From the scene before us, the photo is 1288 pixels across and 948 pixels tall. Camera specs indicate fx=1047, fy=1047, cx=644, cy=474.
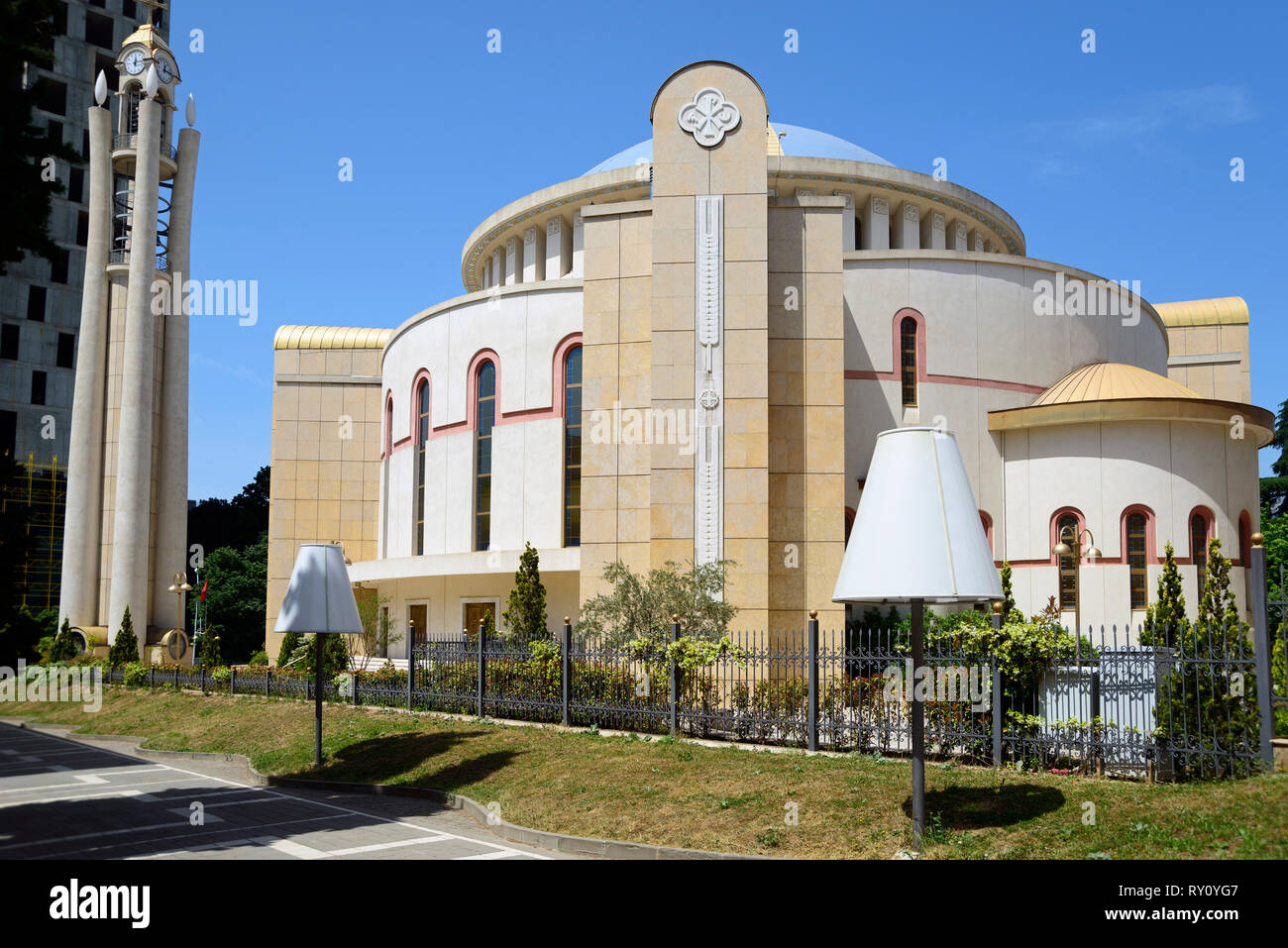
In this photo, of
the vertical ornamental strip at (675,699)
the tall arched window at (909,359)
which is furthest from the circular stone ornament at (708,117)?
the vertical ornamental strip at (675,699)

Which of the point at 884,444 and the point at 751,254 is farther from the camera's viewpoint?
the point at 751,254

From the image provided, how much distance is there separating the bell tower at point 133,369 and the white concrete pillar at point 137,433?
0.14 feet

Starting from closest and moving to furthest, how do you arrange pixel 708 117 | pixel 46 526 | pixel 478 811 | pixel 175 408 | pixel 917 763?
pixel 917 763, pixel 478 811, pixel 708 117, pixel 175 408, pixel 46 526

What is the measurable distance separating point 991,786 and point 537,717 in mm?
9781

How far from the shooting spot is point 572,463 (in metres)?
30.8

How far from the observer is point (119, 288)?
1807 inches

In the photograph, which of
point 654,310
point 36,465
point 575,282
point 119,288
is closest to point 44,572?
point 36,465

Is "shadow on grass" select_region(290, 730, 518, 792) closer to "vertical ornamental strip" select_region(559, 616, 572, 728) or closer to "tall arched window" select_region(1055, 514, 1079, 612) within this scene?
"vertical ornamental strip" select_region(559, 616, 572, 728)

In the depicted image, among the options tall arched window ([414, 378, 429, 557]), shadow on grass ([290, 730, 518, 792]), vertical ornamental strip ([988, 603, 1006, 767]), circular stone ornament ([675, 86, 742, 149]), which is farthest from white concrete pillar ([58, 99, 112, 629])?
vertical ornamental strip ([988, 603, 1006, 767])

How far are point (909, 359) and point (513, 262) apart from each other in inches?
607

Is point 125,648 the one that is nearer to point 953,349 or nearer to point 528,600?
point 528,600

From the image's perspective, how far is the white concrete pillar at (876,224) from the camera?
Result: 33000mm

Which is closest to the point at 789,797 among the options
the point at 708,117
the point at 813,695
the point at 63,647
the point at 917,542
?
the point at 917,542
